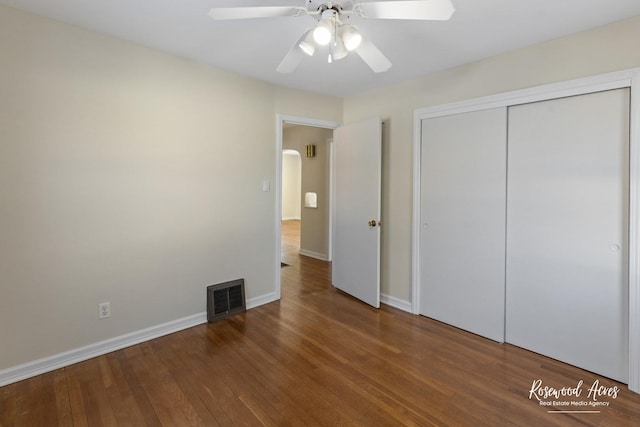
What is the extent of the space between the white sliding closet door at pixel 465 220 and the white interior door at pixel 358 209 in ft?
1.55

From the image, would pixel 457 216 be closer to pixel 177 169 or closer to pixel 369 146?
pixel 369 146

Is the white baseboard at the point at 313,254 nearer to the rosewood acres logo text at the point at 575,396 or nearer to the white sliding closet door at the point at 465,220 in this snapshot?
the white sliding closet door at the point at 465,220

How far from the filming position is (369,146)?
3.29 m

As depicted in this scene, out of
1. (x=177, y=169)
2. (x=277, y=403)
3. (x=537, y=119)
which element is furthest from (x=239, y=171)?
(x=537, y=119)

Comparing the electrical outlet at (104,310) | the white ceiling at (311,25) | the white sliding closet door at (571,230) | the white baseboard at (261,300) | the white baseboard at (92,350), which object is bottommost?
the white baseboard at (92,350)

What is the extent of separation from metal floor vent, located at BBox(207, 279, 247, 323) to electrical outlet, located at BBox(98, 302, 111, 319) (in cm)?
Answer: 78

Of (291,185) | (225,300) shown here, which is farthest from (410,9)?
(291,185)

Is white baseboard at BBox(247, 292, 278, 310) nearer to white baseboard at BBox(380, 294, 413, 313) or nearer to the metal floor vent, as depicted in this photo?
the metal floor vent

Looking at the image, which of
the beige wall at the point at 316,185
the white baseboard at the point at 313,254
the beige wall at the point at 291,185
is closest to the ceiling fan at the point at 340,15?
the beige wall at the point at 316,185

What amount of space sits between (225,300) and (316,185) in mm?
3132

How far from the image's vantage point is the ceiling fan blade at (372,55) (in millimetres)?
1713

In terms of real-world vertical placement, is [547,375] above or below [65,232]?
below

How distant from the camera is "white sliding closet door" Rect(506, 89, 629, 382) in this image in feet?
6.68

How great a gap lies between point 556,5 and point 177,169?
2.89m
